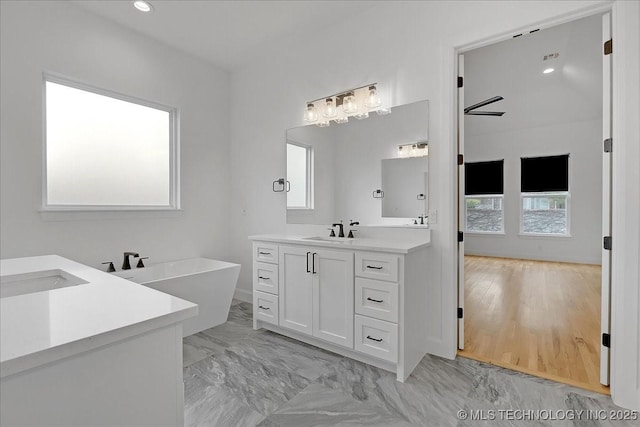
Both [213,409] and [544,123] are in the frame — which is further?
[544,123]

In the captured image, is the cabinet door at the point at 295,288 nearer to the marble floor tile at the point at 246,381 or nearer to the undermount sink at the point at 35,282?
the marble floor tile at the point at 246,381

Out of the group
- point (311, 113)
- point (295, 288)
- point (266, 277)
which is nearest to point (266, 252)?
point (266, 277)

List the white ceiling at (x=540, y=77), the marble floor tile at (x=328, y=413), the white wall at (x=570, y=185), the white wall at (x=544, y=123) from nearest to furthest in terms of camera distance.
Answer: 1. the marble floor tile at (x=328, y=413)
2. the white ceiling at (x=540, y=77)
3. the white wall at (x=544, y=123)
4. the white wall at (x=570, y=185)

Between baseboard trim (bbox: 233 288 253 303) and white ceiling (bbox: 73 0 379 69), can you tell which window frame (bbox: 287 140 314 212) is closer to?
white ceiling (bbox: 73 0 379 69)

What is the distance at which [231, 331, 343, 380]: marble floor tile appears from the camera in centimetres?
224

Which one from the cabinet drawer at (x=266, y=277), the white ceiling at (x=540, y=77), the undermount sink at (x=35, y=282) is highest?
the white ceiling at (x=540, y=77)

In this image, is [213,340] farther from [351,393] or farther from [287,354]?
[351,393]

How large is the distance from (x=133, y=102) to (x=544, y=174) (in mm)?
7463

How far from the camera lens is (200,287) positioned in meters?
2.83

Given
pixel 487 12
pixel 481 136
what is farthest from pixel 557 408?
pixel 481 136

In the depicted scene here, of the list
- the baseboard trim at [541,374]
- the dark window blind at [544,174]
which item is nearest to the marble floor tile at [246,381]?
the baseboard trim at [541,374]

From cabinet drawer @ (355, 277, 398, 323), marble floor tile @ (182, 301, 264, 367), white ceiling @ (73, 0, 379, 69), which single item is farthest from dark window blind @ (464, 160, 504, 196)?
marble floor tile @ (182, 301, 264, 367)

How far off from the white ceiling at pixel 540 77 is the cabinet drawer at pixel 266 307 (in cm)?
336

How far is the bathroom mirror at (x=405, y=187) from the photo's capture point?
2.52 m
